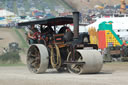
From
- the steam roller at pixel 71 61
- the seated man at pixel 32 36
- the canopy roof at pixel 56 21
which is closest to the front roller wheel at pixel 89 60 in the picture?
the steam roller at pixel 71 61

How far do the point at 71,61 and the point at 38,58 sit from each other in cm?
173

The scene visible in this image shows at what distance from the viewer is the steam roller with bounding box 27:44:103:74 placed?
12.3m

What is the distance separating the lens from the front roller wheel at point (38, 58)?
44.0ft

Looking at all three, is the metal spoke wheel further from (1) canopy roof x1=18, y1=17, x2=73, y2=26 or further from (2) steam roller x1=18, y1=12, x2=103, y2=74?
(1) canopy roof x1=18, y1=17, x2=73, y2=26

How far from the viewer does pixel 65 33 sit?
13.4 m

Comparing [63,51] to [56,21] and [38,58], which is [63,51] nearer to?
[38,58]

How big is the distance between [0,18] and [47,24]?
7908cm

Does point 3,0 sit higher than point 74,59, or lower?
higher

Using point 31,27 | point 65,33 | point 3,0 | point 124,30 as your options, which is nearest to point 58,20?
point 65,33

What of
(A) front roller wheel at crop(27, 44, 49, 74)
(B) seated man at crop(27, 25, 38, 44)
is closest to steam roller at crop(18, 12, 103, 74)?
(A) front roller wheel at crop(27, 44, 49, 74)

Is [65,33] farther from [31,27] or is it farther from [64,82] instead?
[64,82]

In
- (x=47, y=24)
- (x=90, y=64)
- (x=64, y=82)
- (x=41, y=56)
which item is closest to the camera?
(x=64, y=82)

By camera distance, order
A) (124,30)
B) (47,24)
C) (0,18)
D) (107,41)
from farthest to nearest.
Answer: (0,18) < (124,30) < (107,41) < (47,24)

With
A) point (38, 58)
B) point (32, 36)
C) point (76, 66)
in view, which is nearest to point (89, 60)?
point (76, 66)
